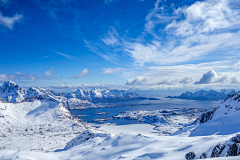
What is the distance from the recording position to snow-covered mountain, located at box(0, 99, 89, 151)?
12619 centimetres

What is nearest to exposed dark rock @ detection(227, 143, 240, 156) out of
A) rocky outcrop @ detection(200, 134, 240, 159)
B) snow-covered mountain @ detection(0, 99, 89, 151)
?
rocky outcrop @ detection(200, 134, 240, 159)

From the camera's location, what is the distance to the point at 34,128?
165125 mm

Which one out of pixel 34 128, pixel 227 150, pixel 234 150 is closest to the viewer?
pixel 234 150

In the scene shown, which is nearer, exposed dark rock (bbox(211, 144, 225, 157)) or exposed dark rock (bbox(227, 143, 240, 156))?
exposed dark rock (bbox(227, 143, 240, 156))

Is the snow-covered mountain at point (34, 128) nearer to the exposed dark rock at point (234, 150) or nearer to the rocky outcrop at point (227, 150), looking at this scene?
the rocky outcrop at point (227, 150)

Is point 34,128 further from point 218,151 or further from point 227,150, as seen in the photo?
point 227,150

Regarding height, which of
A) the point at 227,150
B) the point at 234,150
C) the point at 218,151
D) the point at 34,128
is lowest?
the point at 34,128

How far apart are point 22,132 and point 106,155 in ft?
521

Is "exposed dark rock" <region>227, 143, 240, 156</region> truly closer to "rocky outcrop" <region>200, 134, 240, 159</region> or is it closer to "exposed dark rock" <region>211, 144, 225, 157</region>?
"rocky outcrop" <region>200, 134, 240, 159</region>

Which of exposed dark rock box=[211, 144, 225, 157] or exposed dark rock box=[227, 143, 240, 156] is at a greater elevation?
exposed dark rock box=[227, 143, 240, 156]

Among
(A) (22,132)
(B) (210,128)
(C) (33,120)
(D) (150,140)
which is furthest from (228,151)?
(C) (33,120)

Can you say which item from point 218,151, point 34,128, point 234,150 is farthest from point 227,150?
point 34,128

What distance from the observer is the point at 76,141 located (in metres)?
80.4

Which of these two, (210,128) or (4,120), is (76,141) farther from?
(4,120)
